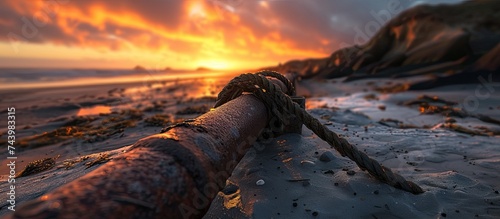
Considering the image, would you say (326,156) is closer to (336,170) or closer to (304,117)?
(336,170)

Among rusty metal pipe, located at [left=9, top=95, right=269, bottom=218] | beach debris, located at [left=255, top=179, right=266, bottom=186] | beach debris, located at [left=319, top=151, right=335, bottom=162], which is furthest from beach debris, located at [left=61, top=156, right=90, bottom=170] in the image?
beach debris, located at [left=319, top=151, right=335, bottom=162]

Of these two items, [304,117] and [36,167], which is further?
[36,167]

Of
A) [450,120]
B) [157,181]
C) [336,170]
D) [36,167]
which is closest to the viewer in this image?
[157,181]

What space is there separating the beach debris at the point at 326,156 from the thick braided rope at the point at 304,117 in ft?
1.59

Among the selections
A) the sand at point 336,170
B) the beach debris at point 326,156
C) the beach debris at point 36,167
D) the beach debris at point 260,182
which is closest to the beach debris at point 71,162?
the sand at point 336,170

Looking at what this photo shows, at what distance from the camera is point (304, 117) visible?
2184mm

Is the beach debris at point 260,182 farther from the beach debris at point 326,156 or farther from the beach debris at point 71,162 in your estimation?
the beach debris at point 71,162

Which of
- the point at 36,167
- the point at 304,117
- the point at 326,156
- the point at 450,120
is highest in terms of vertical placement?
the point at 304,117

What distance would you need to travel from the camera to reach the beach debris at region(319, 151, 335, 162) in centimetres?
262

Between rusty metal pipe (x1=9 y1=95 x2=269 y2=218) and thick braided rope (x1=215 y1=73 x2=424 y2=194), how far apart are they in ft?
2.59

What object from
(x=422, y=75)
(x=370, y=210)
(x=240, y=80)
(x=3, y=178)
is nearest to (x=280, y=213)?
(x=370, y=210)

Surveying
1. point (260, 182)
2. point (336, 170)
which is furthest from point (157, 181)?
point (336, 170)

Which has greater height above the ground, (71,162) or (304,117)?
(304,117)

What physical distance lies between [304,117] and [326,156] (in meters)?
0.68
